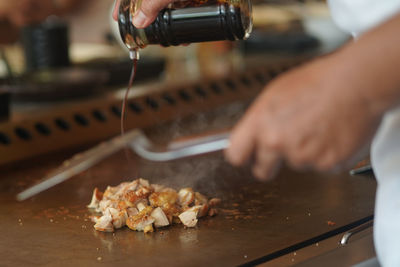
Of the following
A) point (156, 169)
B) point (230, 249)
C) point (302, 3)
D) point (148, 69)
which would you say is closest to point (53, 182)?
point (156, 169)

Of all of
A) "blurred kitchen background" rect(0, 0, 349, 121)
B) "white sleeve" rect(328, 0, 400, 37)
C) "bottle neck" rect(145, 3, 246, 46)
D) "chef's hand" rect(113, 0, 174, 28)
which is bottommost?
"white sleeve" rect(328, 0, 400, 37)

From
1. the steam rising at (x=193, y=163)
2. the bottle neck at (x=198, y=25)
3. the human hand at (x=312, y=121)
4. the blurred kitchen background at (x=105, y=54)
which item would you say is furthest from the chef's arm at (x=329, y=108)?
the blurred kitchen background at (x=105, y=54)

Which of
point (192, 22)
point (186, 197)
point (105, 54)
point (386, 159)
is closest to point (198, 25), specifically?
point (192, 22)

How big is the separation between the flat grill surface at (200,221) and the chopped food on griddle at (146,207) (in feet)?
0.05

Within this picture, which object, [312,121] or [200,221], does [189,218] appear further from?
A: [312,121]

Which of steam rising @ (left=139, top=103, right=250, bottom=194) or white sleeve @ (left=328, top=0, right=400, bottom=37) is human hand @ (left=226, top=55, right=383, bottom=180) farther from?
steam rising @ (left=139, top=103, right=250, bottom=194)

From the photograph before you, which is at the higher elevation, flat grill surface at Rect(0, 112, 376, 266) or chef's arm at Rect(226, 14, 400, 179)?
chef's arm at Rect(226, 14, 400, 179)

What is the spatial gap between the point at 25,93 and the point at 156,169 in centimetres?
48

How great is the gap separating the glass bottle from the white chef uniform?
236mm

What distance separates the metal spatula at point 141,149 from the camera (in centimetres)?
140

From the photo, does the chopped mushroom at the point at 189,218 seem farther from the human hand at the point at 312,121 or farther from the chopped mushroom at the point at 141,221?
the human hand at the point at 312,121

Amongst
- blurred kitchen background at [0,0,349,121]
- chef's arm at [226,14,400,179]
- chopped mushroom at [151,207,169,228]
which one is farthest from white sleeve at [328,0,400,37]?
blurred kitchen background at [0,0,349,121]

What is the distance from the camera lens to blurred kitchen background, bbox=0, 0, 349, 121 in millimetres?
1698

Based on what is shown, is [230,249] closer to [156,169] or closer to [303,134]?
[303,134]
